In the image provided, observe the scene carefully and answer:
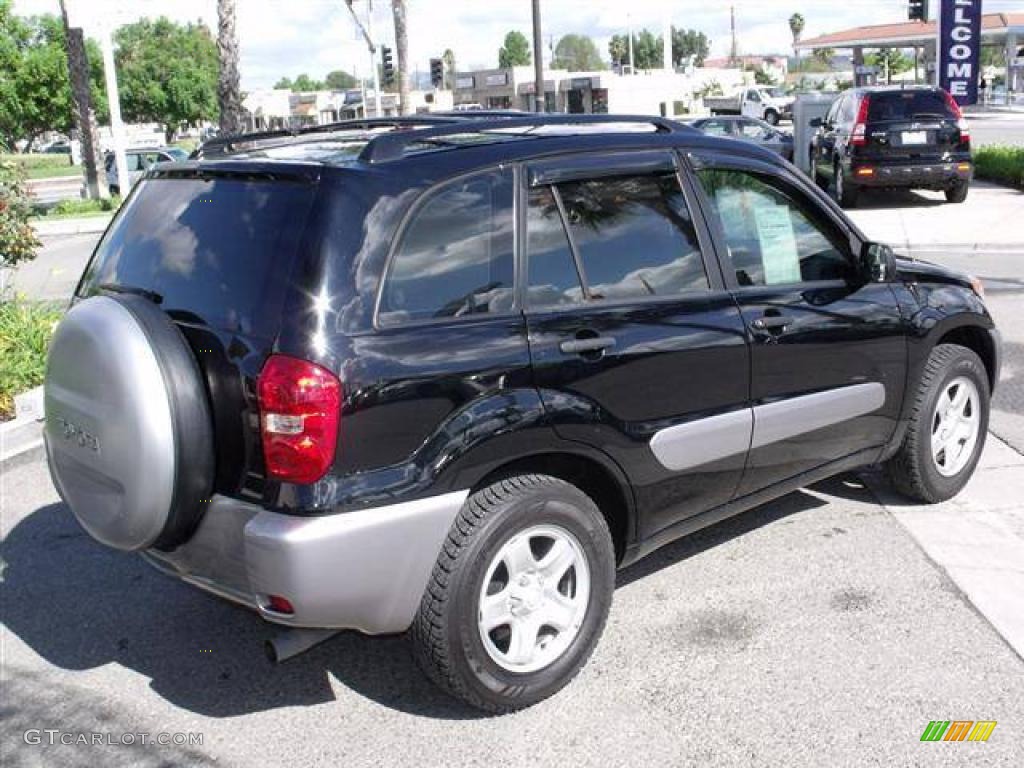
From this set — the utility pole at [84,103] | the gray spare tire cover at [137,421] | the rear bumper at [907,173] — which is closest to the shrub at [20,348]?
the gray spare tire cover at [137,421]

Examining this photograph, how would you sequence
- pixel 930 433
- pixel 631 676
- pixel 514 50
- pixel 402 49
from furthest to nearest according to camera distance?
1. pixel 514 50
2. pixel 402 49
3. pixel 930 433
4. pixel 631 676

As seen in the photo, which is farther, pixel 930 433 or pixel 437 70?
pixel 437 70

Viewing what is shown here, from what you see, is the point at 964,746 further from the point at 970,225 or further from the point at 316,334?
the point at 970,225

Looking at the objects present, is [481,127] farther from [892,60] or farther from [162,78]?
[892,60]

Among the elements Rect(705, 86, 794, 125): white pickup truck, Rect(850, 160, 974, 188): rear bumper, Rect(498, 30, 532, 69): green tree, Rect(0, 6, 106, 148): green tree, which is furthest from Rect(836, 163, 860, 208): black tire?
Rect(498, 30, 532, 69): green tree

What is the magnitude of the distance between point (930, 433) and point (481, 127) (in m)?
2.58

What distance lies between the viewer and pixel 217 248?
348cm

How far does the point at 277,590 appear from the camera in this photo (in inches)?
124

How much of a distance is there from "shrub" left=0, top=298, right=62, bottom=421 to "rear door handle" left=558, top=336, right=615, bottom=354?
15.9 ft

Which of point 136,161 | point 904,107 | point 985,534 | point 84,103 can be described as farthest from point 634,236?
point 136,161

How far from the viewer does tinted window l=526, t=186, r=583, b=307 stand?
3.67m

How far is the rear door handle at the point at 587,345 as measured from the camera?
362 centimetres

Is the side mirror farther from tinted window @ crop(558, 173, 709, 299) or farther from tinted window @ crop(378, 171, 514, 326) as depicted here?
tinted window @ crop(378, 171, 514, 326)

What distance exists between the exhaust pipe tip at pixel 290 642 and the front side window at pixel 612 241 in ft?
4.23
